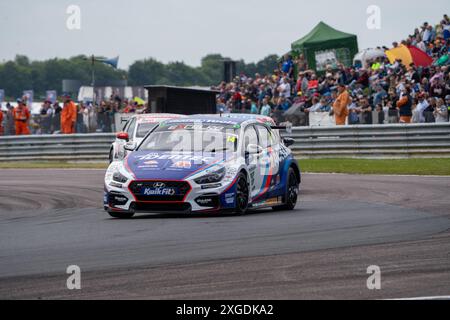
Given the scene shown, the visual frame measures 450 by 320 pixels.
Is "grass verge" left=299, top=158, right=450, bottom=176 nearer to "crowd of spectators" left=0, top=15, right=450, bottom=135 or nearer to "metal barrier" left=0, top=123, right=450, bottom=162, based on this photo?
"metal barrier" left=0, top=123, right=450, bottom=162

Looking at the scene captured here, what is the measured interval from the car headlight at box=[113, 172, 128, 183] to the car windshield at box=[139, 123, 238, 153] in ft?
2.81

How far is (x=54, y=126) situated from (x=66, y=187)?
13.9 metres

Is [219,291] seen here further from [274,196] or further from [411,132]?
[411,132]

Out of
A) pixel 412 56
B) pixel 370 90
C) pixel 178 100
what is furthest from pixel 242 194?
pixel 412 56

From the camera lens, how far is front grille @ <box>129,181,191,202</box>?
1318 centimetres

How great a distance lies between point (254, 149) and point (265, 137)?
0.87 meters

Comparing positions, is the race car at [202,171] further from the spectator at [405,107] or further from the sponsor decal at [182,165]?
the spectator at [405,107]

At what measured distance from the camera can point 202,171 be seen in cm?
1330

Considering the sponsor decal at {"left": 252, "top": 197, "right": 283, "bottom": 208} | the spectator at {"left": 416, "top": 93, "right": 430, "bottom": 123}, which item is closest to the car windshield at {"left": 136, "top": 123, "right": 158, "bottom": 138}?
the sponsor decal at {"left": 252, "top": 197, "right": 283, "bottom": 208}

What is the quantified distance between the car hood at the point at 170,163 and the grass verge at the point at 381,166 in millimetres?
9576

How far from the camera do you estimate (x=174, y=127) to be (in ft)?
48.0

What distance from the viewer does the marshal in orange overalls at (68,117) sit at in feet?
106

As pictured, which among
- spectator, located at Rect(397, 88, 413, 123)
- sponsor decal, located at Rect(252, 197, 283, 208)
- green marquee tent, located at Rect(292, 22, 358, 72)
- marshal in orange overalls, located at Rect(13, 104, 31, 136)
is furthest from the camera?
→ green marquee tent, located at Rect(292, 22, 358, 72)

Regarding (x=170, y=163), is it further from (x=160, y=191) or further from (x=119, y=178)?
(x=119, y=178)
